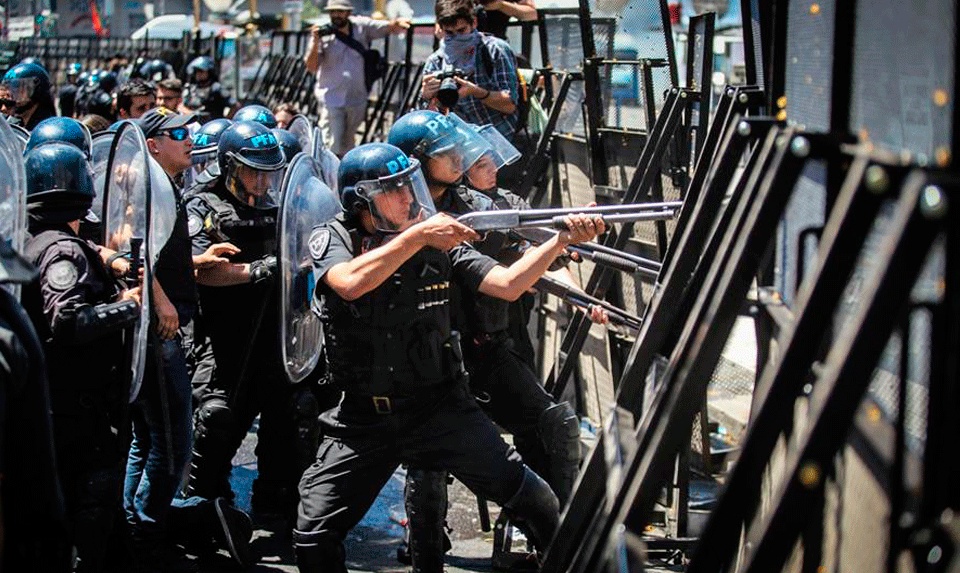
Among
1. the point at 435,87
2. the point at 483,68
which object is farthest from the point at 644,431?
the point at 483,68

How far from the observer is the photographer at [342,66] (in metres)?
12.3

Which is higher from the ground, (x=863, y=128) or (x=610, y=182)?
(x=863, y=128)

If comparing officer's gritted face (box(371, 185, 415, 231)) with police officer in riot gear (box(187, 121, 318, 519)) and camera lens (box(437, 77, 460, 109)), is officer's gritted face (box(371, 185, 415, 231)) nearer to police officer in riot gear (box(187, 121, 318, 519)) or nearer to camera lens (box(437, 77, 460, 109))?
police officer in riot gear (box(187, 121, 318, 519))

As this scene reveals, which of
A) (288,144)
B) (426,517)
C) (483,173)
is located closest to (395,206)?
(426,517)

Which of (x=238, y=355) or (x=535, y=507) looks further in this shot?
(x=238, y=355)

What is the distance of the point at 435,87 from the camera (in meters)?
8.17

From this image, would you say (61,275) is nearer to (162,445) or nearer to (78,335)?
(78,335)

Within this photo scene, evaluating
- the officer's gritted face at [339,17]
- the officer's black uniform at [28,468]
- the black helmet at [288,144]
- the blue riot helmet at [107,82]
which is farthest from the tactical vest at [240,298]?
the blue riot helmet at [107,82]

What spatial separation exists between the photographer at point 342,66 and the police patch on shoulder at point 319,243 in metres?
7.53

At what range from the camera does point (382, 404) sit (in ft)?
15.8

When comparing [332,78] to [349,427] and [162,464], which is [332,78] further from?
[349,427]

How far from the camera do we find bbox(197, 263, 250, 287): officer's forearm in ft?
20.5

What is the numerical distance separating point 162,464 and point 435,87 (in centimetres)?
336

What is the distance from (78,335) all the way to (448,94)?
3.76 metres
